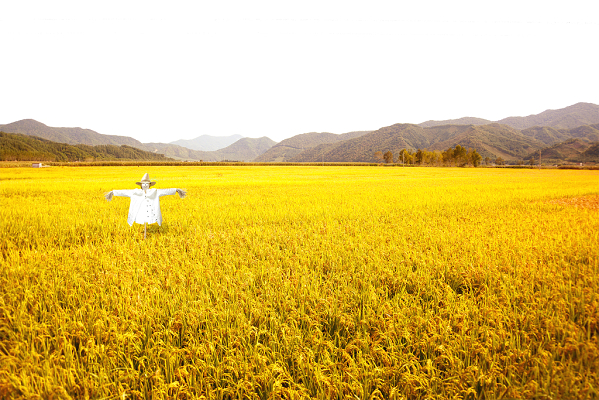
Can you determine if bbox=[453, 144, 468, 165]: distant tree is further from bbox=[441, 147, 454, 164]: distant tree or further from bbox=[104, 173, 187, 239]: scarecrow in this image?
bbox=[104, 173, 187, 239]: scarecrow

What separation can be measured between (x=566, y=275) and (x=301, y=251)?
167 inches

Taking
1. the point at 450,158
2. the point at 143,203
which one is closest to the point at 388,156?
the point at 450,158

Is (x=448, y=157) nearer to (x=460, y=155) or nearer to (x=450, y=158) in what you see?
(x=450, y=158)

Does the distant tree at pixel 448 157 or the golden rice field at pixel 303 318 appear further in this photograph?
the distant tree at pixel 448 157

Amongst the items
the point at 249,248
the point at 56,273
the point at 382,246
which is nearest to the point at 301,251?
the point at 249,248

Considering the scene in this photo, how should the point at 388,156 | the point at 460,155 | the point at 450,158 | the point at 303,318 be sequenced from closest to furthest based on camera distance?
1. the point at 303,318
2. the point at 460,155
3. the point at 450,158
4. the point at 388,156

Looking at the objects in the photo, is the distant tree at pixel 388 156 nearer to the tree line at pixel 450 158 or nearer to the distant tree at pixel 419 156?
the tree line at pixel 450 158

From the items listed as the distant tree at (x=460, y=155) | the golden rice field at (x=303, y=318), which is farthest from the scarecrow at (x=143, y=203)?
the distant tree at (x=460, y=155)

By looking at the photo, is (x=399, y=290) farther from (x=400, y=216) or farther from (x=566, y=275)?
(x=400, y=216)

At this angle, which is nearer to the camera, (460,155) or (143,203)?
(143,203)

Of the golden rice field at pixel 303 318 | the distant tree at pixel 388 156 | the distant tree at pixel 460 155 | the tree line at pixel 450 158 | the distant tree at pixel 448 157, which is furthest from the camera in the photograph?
the distant tree at pixel 388 156

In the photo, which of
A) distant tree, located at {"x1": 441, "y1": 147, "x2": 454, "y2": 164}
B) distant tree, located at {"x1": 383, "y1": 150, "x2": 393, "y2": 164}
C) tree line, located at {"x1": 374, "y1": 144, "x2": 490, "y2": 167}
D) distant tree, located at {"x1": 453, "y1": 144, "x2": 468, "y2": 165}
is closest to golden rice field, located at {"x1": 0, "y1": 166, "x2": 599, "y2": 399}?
tree line, located at {"x1": 374, "y1": 144, "x2": 490, "y2": 167}

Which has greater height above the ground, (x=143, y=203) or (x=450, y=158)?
(x=450, y=158)

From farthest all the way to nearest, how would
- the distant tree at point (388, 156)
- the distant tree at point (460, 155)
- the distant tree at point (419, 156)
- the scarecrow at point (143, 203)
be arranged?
the distant tree at point (388, 156)
the distant tree at point (419, 156)
the distant tree at point (460, 155)
the scarecrow at point (143, 203)
